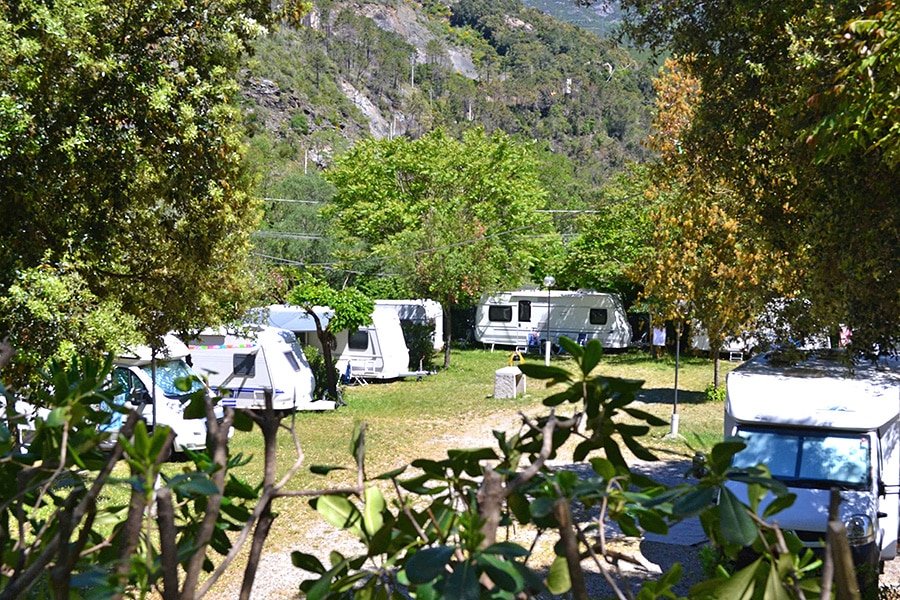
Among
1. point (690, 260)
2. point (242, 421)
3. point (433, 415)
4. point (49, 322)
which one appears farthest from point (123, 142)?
point (690, 260)

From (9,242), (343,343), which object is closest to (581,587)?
(9,242)

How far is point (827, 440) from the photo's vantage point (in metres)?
8.04

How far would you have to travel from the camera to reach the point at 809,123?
5875mm

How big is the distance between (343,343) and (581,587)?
23552mm

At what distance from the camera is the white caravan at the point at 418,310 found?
28.7 m

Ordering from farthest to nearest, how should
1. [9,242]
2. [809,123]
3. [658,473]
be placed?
[658,473], [9,242], [809,123]

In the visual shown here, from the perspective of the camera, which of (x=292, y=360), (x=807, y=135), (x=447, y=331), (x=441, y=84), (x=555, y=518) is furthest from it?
(x=441, y=84)

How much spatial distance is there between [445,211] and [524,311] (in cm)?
551

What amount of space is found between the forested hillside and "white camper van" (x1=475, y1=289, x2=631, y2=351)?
17705 millimetres

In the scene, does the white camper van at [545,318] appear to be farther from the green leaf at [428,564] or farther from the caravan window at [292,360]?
the green leaf at [428,564]

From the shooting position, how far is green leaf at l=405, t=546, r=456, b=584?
3.83ft

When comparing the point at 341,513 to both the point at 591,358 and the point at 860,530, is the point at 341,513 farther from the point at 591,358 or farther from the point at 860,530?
the point at 860,530

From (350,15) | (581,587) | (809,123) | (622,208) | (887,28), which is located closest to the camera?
(581,587)

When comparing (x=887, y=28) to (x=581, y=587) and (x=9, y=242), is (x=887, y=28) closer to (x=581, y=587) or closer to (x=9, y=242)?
(x=581, y=587)
